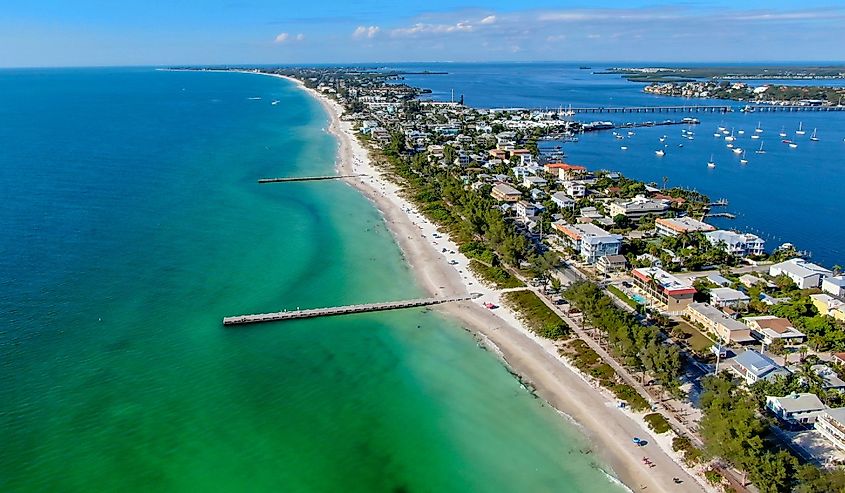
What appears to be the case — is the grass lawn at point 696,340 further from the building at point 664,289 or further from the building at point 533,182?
the building at point 533,182

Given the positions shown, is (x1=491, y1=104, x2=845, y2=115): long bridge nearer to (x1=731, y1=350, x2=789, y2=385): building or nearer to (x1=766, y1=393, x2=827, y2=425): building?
(x1=731, y1=350, x2=789, y2=385): building

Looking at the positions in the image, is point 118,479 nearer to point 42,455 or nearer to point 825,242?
point 42,455

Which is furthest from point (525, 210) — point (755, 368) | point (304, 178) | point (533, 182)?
point (304, 178)

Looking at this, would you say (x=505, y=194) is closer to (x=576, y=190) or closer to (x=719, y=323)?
(x=576, y=190)

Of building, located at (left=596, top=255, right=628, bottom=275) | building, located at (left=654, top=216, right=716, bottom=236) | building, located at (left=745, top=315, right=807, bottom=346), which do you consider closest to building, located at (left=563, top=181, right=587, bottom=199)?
building, located at (left=654, top=216, right=716, bottom=236)

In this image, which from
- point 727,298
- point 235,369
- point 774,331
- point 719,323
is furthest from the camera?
point 727,298

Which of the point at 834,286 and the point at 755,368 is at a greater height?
the point at 834,286

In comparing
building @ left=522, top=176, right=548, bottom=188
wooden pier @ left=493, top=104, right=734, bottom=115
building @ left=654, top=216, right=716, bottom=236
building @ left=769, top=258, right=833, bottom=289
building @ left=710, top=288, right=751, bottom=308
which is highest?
wooden pier @ left=493, top=104, right=734, bottom=115
